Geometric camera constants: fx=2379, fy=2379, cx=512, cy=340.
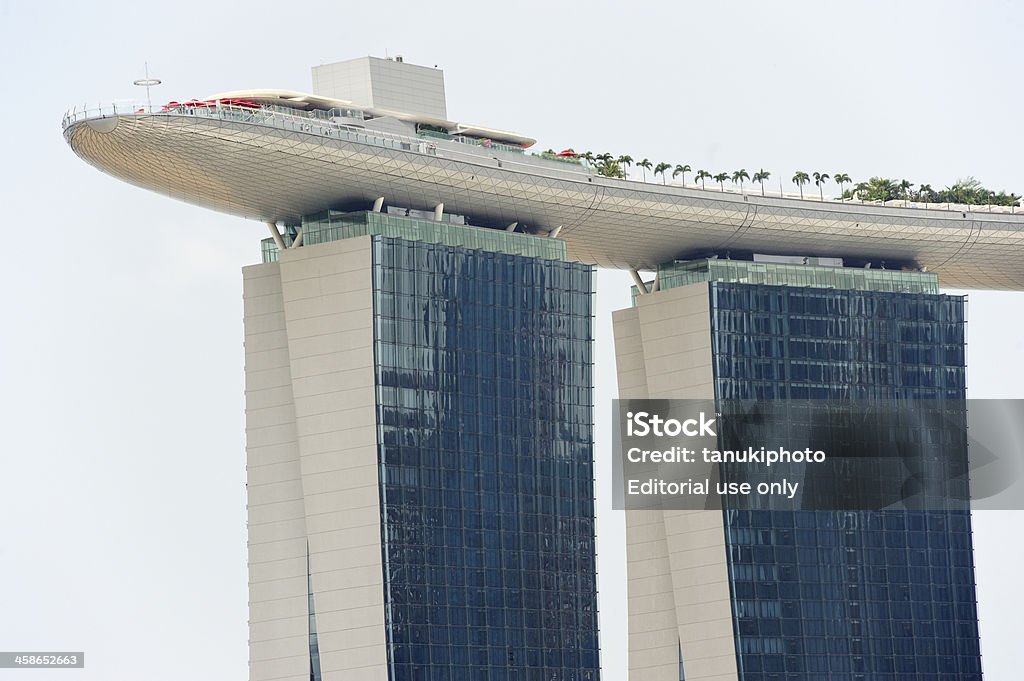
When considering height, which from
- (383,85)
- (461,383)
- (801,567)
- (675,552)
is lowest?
(801,567)

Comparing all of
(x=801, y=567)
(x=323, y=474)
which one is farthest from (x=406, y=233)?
(x=801, y=567)

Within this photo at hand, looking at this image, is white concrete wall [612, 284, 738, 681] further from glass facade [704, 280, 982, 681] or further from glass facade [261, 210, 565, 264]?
glass facade [261, 210, 565, 264]

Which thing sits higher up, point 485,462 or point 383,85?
point 383,85

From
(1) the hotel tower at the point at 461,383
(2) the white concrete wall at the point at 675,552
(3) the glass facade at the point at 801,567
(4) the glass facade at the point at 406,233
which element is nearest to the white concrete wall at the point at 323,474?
(1) the hotel tower at the point at 461,383

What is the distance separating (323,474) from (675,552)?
38606mm

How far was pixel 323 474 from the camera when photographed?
16625 cm

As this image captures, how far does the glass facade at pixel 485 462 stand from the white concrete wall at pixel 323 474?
4.34 feet

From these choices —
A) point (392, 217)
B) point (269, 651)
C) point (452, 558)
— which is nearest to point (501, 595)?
point (452, 558)

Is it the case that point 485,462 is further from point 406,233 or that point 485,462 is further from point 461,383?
point 406,233

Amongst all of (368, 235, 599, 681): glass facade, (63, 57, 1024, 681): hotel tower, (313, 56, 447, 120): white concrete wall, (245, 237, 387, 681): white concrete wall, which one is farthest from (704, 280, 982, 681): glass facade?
(245, 237, 387, 681): white concrete wall

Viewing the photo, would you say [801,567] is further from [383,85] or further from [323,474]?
[383,85]

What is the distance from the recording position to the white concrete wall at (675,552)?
627 feet

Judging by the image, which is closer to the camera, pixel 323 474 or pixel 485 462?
pixel 323 474

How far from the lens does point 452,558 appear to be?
17050 centimetres
